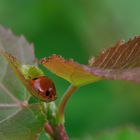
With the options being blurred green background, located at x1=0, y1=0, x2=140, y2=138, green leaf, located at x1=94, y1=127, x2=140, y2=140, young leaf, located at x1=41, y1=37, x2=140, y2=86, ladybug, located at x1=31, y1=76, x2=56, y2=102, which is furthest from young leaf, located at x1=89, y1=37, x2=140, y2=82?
blurred green background, located at x1=0, y1=0, x2=140, y2=138

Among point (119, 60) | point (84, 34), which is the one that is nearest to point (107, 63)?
point (119, 60)

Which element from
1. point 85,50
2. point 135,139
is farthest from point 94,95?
point 135,139

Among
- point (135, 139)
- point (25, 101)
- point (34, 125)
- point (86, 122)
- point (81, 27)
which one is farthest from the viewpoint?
→ point (81, 27)

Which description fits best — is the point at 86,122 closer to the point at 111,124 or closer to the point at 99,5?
the point at 111,124

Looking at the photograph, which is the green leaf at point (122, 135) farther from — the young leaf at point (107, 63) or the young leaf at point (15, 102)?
the young leaf at point (107, 63)

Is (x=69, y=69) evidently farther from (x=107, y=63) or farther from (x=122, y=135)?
(x=122, y=135)

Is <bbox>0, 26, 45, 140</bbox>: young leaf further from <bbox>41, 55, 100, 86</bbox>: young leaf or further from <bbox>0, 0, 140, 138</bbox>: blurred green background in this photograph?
<bbox>0, 0, 140, 138</bbox>: blurred green background
